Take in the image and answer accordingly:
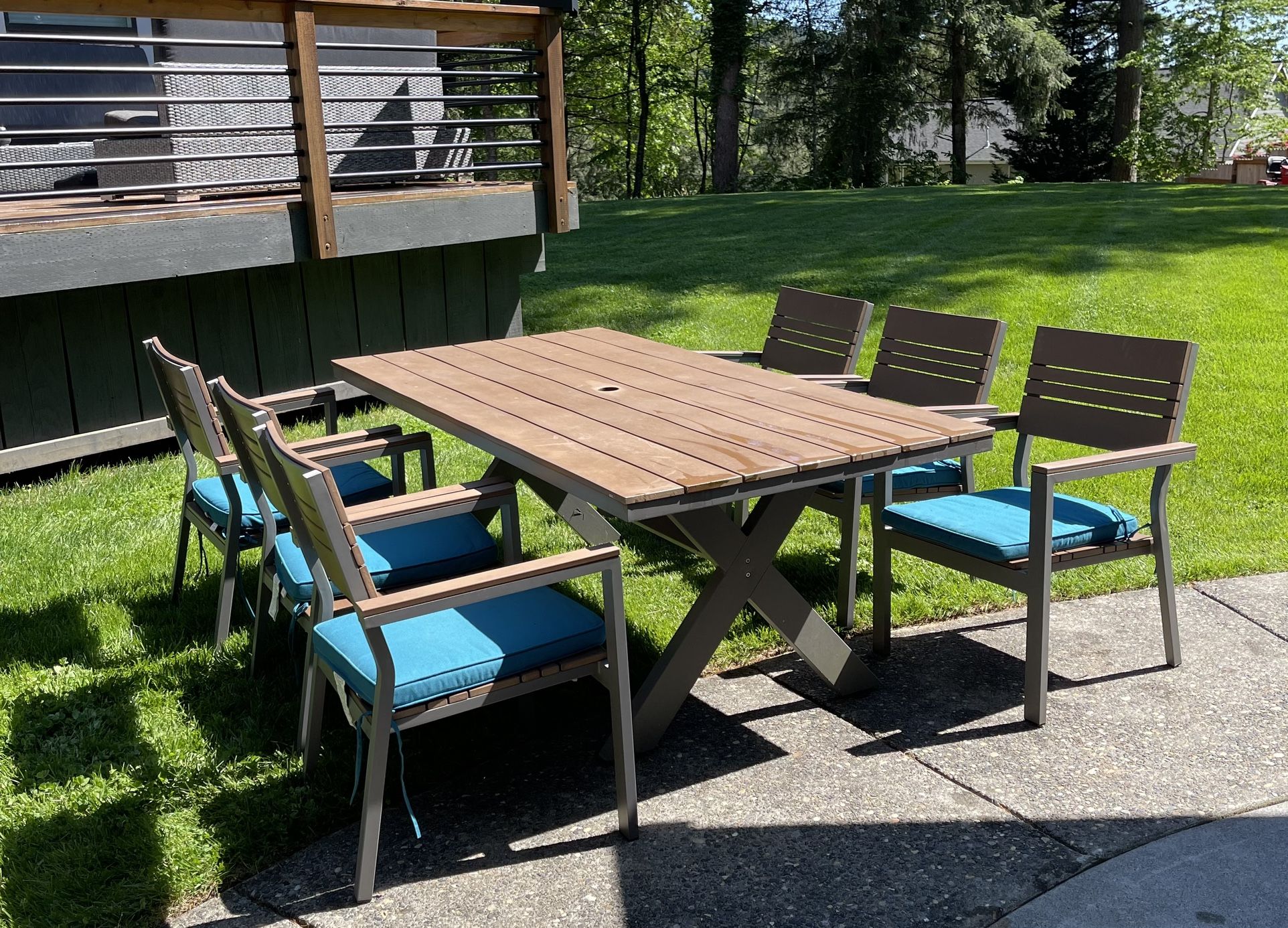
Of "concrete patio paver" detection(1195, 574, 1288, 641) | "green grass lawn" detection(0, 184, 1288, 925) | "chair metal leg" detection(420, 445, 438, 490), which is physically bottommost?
"concrete patio paver" detection(1195, 574, 1288, 641)

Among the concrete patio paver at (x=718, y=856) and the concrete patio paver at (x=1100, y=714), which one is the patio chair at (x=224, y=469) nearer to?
the concrete patio paver at (x=718, y=856)

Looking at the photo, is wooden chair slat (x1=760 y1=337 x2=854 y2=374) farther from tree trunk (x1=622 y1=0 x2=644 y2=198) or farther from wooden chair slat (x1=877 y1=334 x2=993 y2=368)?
tree trunk (x1=622 y1=0 x2=644 y2=198)

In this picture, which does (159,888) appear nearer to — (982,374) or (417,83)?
(982,374)

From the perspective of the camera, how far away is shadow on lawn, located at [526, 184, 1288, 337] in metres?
10.1

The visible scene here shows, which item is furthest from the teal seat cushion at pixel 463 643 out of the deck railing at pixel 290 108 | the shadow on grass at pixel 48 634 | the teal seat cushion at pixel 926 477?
the deck railing at pixel 290 108

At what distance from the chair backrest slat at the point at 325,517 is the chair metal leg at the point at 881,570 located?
1.94 metres

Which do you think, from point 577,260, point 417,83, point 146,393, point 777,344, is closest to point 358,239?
point 146,393

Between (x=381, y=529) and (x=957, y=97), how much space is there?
2642cm

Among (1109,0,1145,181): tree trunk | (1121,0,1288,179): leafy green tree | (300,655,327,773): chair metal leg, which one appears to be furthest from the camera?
(1121,0,1288,179): leafy green tree

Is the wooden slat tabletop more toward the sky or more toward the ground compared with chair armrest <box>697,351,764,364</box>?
more toward the sky

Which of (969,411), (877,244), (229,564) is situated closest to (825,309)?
(969,411)

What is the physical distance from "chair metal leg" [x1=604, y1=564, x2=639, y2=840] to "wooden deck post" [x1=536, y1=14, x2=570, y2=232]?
197 inches

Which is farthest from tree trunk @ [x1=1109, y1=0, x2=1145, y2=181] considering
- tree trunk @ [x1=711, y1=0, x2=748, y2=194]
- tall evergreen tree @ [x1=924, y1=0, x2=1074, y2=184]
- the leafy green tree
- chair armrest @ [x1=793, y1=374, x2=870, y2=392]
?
chair armrest @ [x1=793, y1=374, x2=870, y2=392]

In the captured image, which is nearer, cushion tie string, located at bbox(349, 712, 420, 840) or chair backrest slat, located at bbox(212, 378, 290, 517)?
cushion tie string, located at bbox(349, 712, 420, 840)
